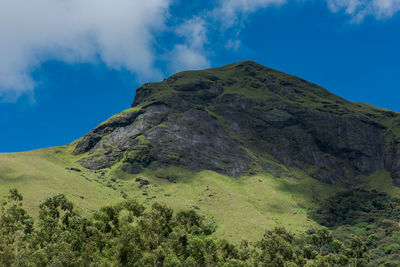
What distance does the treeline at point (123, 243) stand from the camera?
6719cm

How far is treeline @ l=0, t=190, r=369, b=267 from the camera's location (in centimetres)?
6719

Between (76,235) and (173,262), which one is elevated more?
(76,235)

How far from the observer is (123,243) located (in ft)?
226

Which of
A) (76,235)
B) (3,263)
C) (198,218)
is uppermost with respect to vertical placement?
(198,218)

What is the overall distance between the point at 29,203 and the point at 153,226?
9492 centimetres

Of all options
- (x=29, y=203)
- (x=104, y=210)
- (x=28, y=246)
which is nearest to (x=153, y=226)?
(x=104, y=210)

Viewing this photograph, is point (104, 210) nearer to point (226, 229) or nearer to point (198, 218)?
point (198, 218)

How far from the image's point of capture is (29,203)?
498 ft

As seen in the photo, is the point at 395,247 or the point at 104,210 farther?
the point at 395,247

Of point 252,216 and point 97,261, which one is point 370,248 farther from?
point 97,261

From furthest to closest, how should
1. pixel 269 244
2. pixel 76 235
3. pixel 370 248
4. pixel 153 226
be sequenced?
pixel 370 248 < pixel 269 244 < pixel 153 226 < pixel 76 235

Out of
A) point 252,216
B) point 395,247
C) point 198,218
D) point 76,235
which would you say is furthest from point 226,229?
point 76,235

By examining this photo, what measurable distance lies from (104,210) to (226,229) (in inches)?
4189

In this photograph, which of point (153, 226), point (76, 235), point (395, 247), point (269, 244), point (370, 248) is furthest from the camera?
point (370, 248)
